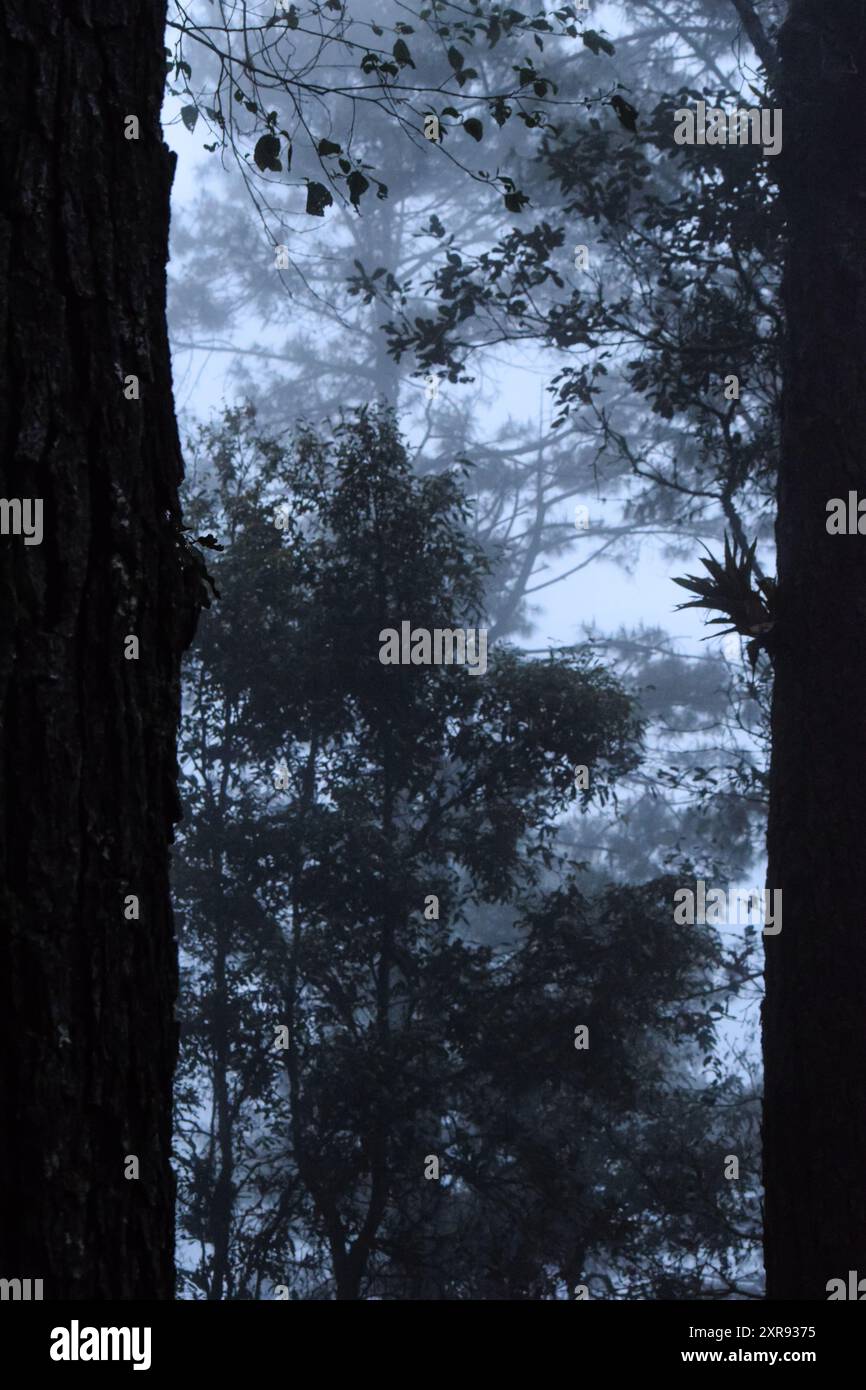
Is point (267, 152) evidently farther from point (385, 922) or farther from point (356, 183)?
point (385, 922)

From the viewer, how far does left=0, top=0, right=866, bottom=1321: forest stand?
129 cm

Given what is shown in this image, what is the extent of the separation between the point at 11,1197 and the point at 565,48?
21156 millimetres

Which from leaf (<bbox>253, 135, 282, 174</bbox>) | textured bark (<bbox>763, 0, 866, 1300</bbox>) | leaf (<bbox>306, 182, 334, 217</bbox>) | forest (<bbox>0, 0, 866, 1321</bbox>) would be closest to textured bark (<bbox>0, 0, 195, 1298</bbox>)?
forest (<bbox>0, 0, 866, 1321</bbox>)

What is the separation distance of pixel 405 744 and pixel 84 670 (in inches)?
256

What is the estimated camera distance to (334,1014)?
745 cm

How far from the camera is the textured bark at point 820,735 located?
3.30 m

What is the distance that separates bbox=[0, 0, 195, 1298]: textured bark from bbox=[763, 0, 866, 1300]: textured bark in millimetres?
2316

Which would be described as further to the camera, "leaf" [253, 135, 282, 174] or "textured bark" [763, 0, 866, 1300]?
"textured bark" [763, 0, 866, 1300]

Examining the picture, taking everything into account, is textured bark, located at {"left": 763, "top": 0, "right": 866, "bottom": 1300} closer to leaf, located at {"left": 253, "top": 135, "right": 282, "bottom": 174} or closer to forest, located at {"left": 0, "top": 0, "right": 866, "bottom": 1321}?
forest, located at {"left": 0, "top": 0, "right": 866, "bottom": 1321}

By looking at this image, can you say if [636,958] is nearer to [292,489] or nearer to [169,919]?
[292,489]

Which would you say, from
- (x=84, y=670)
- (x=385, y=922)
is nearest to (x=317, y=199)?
(x=84, y=670)

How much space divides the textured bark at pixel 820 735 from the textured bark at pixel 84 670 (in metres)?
2.32

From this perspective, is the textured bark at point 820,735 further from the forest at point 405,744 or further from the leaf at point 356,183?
the leaf at point 356,183
